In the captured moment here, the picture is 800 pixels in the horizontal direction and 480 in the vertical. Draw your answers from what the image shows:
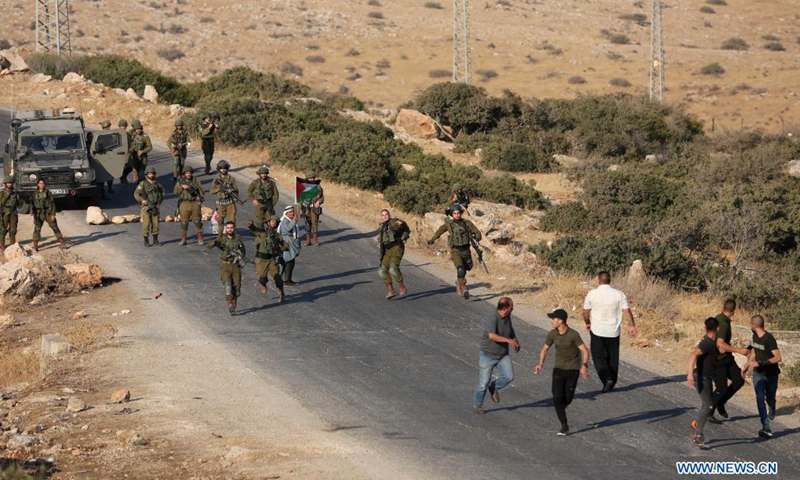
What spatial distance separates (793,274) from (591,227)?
6.34m

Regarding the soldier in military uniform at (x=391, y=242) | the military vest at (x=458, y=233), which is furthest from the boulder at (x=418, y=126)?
the military vest at (x=458, y=233)

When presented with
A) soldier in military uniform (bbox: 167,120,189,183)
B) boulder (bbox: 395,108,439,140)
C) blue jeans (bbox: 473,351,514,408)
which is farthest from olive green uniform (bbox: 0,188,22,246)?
boulder (bbox: 395,108,439,140)

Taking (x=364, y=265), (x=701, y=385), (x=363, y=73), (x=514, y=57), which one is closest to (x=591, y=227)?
(x=364, y=265)

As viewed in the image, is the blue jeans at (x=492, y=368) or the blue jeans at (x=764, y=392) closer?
the blue jeans at (x=764, y=392)

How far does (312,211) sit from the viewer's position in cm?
2281

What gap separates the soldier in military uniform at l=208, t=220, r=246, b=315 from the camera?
17141mm

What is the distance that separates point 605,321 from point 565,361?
188 centimetres

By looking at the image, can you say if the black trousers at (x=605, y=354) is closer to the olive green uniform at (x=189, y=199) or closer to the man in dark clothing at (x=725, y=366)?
the man in dark clothing at (x=725, y=366)

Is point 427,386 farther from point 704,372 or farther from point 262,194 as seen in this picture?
point 262,194

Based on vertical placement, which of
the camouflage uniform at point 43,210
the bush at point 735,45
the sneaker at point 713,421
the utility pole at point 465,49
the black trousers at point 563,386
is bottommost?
the sneaker at point 713,421

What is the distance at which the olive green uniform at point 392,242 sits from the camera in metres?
18.2

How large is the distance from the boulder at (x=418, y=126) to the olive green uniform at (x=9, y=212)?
20.6 meters

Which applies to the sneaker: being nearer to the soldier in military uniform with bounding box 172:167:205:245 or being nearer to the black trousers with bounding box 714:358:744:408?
the black trousers with bounding box 714:358:744:408

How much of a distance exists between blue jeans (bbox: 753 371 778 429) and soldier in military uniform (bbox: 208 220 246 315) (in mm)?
Answer: 8531
